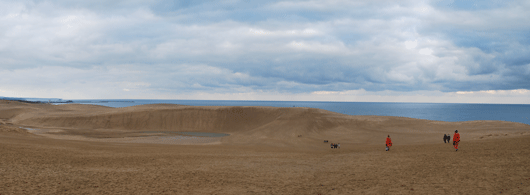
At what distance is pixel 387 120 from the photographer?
51.8 m

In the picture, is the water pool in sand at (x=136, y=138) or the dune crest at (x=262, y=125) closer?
the water pool in sand at (x=136, y=138)

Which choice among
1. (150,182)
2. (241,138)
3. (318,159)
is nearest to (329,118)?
(241,138)

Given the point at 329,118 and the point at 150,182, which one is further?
the point at 329,118

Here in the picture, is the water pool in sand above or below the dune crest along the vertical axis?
below

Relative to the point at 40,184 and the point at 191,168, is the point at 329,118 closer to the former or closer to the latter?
the point at 191,168

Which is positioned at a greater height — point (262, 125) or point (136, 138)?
point (262, 125)

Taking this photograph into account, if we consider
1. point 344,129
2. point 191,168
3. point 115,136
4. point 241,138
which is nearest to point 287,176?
point 191,168

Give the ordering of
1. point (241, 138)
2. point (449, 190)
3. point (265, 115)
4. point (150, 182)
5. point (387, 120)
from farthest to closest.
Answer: point (265, 115), point (387, 120), point (241, 138), point (150, 182), point (449, 190)

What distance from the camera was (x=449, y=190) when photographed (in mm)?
12594

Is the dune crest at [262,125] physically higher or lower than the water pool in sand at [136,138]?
higher

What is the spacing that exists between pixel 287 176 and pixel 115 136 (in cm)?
3704

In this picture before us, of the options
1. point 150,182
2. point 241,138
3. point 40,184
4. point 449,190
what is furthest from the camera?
point 241,138

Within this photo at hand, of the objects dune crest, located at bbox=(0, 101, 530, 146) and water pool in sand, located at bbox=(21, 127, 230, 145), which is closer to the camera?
water pool in sand, located at bbox=(21, 127, 230, 145)

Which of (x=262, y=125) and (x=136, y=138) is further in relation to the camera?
(x=262, y=125)
